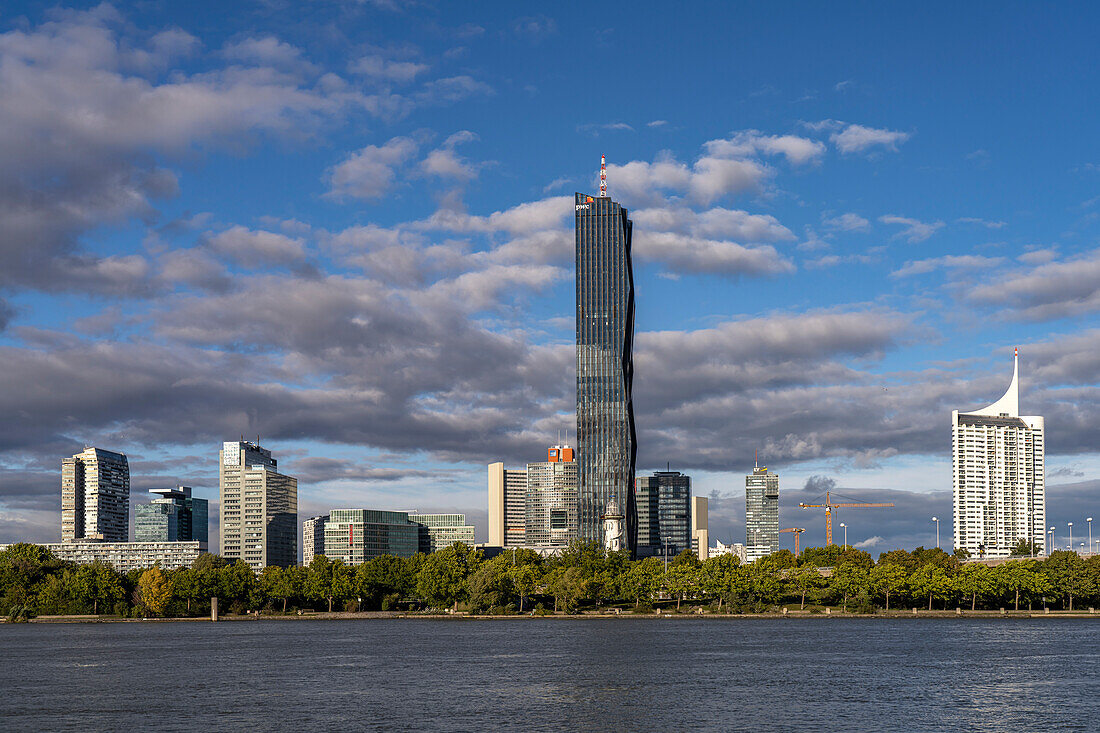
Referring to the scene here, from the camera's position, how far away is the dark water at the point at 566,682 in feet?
259

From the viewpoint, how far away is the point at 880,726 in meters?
75.4

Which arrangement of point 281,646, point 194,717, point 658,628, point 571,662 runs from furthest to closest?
point 658,628 → point 281,646 → point 571,662 → point 194,717

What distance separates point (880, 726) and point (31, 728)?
54227mm

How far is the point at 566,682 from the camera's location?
101m

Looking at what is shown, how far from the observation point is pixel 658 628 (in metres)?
184

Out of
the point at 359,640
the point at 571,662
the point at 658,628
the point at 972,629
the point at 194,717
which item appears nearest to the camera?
the point at 194,717

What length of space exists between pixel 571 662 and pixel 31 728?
5665 cm

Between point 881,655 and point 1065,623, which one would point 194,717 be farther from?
point 1065,623

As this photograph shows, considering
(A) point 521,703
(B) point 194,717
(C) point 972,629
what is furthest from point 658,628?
(B) point 194,717

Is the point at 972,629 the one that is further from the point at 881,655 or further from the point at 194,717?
the point at 194,717

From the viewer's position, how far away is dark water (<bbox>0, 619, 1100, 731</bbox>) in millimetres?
78938

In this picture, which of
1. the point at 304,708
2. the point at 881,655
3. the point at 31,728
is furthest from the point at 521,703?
the point at 881,655

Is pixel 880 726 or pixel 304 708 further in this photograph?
pixel 304 708

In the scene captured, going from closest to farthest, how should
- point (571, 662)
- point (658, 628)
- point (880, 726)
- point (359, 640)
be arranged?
point (880, 726) < point (571, 662) < point (359, 640) < point (658, 628)
